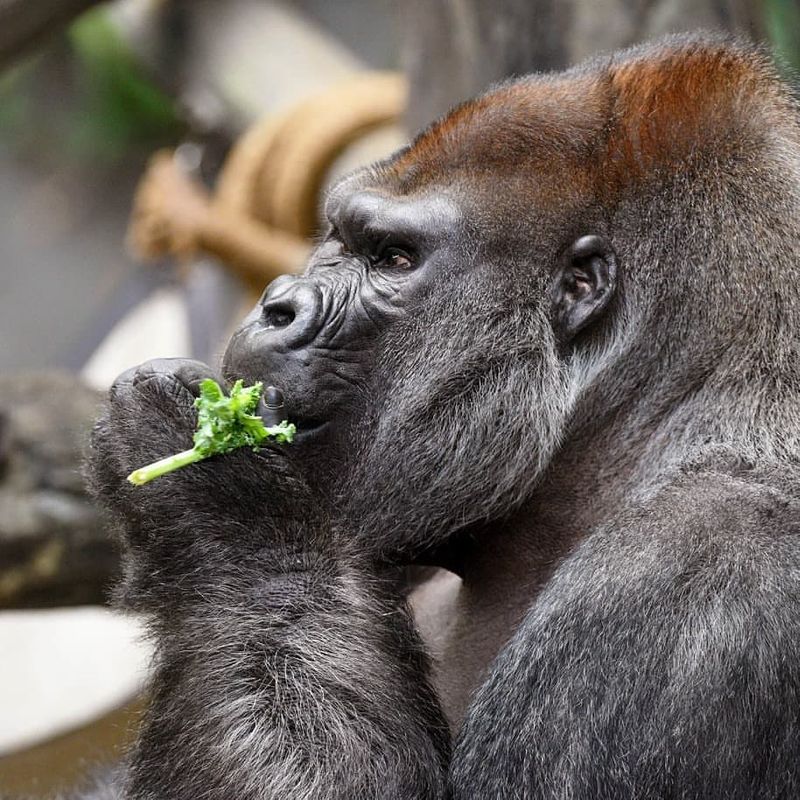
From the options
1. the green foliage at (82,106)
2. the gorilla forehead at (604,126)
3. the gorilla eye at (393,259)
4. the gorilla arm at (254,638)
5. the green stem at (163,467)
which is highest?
the green foliage at (82,106)

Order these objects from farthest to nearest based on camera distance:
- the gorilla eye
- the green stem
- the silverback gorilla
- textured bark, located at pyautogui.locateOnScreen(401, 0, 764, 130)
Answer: textured bark, located at pyautogui.locateOnScreen(401, 0, 764, 130), the gorilla eye, the green stem, the silverback gorilla

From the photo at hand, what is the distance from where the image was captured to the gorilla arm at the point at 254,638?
95.3 inches

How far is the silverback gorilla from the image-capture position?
7.43 feet

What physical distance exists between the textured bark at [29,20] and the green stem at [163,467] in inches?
91.4

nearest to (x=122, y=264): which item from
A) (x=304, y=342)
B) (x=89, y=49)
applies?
(x=89, y=49)

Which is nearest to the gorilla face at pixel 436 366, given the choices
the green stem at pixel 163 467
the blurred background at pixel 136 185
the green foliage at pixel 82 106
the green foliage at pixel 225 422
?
the green foliage at pixel 225 422

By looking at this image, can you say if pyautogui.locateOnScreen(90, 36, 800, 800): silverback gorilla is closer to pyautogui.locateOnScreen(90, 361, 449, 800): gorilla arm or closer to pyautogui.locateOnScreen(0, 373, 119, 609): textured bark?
pyautogui.locateOnScreen(90, 361, 449, 800): gorilla arm

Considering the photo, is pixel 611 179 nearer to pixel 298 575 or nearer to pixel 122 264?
pixel 298 575

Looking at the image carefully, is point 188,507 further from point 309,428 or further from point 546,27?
point 546,27

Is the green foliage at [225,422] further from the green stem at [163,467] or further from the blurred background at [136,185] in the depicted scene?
the blurred background at [136,185]

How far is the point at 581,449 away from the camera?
2.78 metres

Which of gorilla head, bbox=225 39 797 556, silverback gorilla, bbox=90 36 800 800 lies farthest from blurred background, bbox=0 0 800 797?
gorilla head, bbox=225 39 797 556

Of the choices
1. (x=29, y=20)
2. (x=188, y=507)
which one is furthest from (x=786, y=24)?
(x=188, y=507)

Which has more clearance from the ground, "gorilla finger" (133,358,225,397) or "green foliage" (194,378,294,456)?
"gorilla finger" (133,358,225,397)
